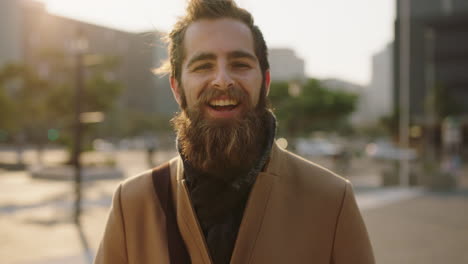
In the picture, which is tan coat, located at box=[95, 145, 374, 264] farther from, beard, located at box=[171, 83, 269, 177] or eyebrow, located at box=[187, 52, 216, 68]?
eyebrow, located at box=[187, 52, 216, 68]

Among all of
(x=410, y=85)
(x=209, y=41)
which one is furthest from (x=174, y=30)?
(x=410, y=85)

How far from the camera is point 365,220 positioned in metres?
10.5

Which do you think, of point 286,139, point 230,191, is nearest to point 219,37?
point 230,191

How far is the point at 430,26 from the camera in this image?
53.5 m

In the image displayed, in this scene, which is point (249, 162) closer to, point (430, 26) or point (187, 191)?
point (187, 191)

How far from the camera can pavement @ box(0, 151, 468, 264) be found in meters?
7.69

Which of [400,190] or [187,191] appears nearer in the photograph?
[187,191]

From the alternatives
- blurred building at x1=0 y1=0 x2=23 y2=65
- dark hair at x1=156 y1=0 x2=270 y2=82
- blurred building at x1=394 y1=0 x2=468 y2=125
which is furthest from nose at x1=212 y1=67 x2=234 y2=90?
blurred building at x1=0 y1=0 x2=23 y2=65

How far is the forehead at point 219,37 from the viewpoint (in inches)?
74.2

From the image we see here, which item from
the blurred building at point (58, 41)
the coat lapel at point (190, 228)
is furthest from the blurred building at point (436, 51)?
the coat lapel at point (190, 228)

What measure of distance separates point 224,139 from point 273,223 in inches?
15.6

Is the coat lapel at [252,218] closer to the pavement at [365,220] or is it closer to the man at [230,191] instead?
the man at [230,191]

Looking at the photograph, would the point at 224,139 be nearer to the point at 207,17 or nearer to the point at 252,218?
the point at 252,218

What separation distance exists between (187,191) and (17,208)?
1240cm
